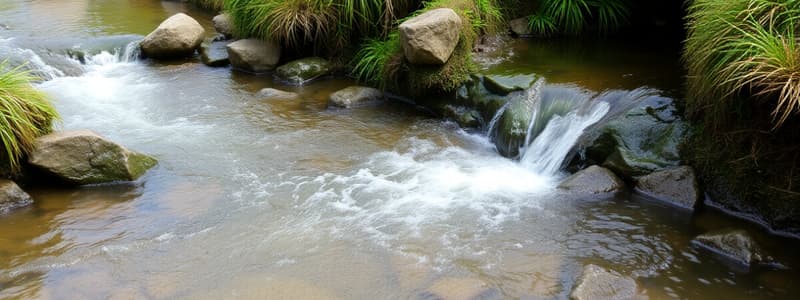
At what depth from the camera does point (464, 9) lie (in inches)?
300

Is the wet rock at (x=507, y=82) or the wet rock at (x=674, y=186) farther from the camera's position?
the wet rock at (x=507, y=82)

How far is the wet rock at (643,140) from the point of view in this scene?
5.30 metres

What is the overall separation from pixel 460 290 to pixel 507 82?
11.0 ft

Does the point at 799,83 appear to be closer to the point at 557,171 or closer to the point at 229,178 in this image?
the point at 557,171

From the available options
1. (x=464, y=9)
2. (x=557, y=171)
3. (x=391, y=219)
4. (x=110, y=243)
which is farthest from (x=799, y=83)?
(x=110, y=243)

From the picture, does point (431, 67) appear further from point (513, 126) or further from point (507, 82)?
point (513, 126)

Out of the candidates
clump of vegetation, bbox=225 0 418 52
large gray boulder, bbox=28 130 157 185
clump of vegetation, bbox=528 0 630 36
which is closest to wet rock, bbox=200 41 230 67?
clump of vegetation, bbox=225 0 418 52

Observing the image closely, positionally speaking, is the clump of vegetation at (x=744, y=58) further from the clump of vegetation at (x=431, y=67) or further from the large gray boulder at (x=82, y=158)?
the large gray boulder at (x=82, y=158)

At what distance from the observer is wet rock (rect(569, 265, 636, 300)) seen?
3.89 metres

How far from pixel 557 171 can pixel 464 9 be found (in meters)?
2.71

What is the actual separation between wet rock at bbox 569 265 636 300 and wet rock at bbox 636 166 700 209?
130 cm

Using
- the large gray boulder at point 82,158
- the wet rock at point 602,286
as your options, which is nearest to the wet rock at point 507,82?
the wet rock at point 602,286

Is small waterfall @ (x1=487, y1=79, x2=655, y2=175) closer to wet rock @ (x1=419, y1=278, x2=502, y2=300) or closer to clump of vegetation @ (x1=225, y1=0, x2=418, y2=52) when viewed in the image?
wet rock @ (x1=419, y1=278, x2=502, y2=300)

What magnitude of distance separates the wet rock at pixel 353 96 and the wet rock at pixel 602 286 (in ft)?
14.1
